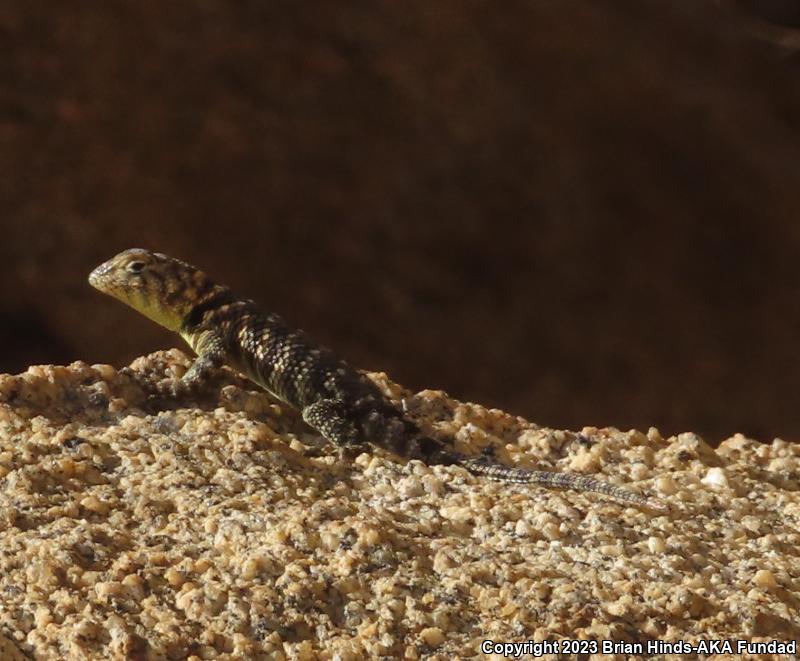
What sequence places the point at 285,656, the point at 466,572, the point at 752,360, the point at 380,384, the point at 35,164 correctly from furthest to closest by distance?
the point at 752,360 < the point at 35,164 < the point at 380,384 < the point at 466,572 < the point at 285,656

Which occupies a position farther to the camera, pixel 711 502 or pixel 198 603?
pixel 711 502

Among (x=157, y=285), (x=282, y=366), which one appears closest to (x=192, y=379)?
(x=282, y=366)

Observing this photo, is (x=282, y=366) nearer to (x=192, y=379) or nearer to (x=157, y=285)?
(x=192, y=379)

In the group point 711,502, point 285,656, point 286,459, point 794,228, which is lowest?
point 285,656

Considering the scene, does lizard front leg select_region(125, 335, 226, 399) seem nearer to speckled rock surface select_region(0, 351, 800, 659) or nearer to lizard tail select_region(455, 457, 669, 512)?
speckled rock surface select_region(0, 351, 800, 659)

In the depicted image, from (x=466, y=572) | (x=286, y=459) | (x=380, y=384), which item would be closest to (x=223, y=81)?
(x=380, y=384)

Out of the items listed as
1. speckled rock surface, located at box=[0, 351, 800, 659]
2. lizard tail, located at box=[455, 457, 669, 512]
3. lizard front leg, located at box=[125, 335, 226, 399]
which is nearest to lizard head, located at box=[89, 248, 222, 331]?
lizard front leg, located at box=[125, 335, 226, 399]

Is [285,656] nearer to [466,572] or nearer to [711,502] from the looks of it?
[466,572]
